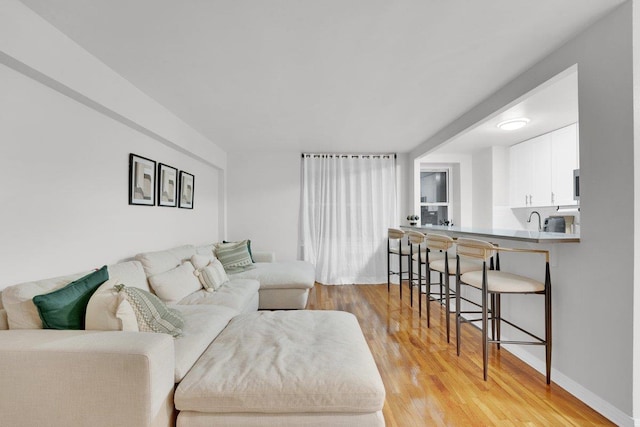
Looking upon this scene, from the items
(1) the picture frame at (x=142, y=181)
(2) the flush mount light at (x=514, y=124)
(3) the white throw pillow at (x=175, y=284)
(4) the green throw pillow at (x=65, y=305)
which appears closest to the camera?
(4) the green throw pillow at (x=65, y=305)

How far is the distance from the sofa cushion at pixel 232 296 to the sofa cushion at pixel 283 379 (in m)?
0.95

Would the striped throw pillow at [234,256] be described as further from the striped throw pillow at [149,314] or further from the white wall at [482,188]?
the white wall at [482,188]

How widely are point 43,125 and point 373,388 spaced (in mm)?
2575

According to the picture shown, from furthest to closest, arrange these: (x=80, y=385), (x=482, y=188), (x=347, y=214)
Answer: (x=347, y=214)
(x=482, y=188)
(x=80, y=385)

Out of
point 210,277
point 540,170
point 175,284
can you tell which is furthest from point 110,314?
point 540,170

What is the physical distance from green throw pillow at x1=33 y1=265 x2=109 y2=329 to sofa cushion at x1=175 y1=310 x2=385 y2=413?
734 mm

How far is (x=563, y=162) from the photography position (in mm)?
4195

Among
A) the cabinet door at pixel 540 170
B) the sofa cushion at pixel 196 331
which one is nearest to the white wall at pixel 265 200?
the cabinet door at pixel 540 170

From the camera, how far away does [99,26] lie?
191 centimetres

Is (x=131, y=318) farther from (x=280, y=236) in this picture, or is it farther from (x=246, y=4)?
(x=280, y=236)

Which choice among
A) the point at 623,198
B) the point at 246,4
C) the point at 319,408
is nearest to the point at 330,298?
the point at 319,408

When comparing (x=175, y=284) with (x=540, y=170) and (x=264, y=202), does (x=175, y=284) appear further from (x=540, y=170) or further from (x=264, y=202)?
(x=540, y=170)

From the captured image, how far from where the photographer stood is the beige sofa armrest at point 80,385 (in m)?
1.35

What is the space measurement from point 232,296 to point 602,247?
283cm
